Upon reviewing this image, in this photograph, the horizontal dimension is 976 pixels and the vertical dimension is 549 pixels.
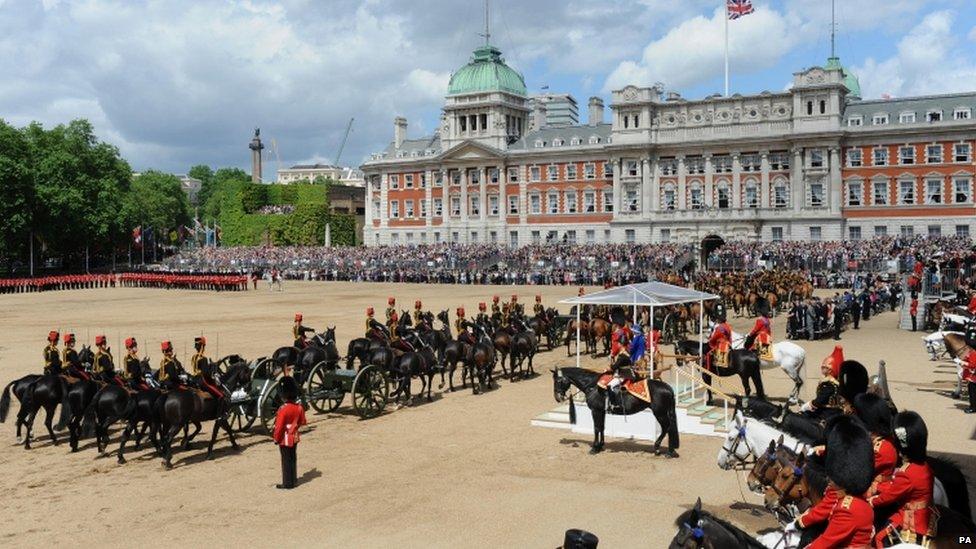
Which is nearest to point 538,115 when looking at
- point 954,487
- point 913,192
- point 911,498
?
point 913,192

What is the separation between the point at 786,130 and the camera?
64875mm

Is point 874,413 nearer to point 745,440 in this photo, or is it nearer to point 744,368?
point 745,440

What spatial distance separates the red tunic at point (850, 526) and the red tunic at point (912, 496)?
92 centimetres

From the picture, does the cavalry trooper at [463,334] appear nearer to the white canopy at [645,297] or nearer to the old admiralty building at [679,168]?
the white canopy at [645,297]

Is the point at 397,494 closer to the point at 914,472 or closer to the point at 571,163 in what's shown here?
the point at 914,472

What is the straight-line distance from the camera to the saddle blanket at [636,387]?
43.1ft

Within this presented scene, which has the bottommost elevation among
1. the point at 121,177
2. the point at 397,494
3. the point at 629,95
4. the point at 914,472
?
the point at 397,494

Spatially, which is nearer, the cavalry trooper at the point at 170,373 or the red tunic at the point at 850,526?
the red tunic at the point at 850,526

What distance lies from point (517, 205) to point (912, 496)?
7309 cm

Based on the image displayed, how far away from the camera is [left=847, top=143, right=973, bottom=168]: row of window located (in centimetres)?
5925

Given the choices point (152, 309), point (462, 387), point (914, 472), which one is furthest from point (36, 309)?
point (914, 472)

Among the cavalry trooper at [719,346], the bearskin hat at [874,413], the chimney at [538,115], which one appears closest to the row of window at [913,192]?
the chimney at [538,115]

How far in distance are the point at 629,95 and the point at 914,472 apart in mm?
Result: 66738

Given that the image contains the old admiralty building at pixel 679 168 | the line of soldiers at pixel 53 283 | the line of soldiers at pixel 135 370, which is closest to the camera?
the line of soldiers at pixel 135 370
